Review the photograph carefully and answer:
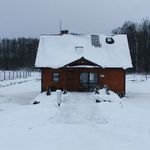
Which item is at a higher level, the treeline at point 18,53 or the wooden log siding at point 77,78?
the treeline at point 18,53

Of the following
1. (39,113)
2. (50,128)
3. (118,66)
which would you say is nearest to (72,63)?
(118,66)

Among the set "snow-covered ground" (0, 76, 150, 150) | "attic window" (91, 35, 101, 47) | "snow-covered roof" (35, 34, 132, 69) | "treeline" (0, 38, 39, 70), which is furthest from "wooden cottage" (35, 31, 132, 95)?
"treeline" (0, 38, 39, 70)

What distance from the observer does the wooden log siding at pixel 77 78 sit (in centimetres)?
3531

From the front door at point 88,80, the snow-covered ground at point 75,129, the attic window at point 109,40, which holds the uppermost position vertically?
the attic window at point 109,40

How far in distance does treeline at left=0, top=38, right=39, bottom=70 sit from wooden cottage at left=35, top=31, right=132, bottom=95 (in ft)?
244

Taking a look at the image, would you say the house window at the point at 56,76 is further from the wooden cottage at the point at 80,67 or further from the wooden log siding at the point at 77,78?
Result: the wooden log siding at the point at 77,78

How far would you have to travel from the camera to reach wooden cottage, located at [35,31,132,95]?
115 ft

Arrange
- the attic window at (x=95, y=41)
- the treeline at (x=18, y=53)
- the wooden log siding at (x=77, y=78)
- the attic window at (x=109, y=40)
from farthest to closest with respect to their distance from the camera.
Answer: the treeline at (x=18, y=53) → the attic window at (x=109, y=40) → the attic window at (x=95, y=41) → the wooden log siding at (x=77, y=78)

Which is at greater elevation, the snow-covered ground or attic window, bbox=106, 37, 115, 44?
attic window, bbox=106, 37, 115, 44

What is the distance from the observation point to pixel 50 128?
630 inches

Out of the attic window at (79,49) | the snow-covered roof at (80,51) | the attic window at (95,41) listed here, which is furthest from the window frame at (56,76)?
the attic window at (95,41)

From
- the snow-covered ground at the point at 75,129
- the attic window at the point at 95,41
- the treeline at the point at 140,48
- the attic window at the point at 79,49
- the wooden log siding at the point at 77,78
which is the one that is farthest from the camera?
the treeline at the point at 140,48

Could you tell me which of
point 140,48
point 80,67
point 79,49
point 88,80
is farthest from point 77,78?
point 140,48

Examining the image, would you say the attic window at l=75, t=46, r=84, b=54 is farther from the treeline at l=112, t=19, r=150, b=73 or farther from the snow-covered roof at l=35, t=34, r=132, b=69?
the treeline at l=112, t=19, r=150, b=73
